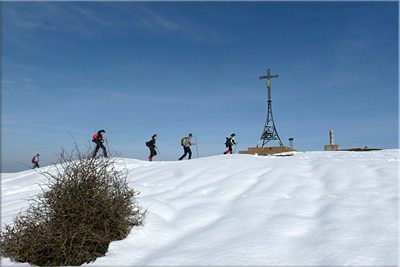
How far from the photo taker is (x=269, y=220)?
4727 mm

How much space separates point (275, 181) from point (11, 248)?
212 inches

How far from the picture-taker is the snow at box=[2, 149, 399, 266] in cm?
365

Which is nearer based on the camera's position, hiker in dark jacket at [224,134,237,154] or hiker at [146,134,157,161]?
hiker at [146,134,157,161]

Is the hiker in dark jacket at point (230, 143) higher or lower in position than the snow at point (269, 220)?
higher

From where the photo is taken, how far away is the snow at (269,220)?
3.65m

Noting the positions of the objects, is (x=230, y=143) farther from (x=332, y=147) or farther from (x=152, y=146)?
(x=332, y=147)

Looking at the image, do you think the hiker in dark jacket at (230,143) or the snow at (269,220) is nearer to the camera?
the snow at (269,220)

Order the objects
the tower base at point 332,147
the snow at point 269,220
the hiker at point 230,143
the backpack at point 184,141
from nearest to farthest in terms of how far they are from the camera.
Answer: the snow at point 269,220, the backpack at point 184,141, the hiker at point 230,143, the tower base at point 332,147

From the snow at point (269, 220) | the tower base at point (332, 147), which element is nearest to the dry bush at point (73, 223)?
the snow at point (269, 220)

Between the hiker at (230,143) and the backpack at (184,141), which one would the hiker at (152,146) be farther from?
the hiker at (230,143)

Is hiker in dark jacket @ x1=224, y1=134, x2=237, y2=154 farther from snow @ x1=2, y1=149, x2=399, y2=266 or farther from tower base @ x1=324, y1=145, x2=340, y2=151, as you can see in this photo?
tower base @ x1=324, y1=145, x2=340, y2=151

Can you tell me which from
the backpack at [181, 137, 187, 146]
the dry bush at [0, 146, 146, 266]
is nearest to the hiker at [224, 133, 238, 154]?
the backpack at [181, 137, 187, 146]

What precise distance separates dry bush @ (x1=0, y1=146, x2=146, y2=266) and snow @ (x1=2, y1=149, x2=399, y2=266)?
0.21 m

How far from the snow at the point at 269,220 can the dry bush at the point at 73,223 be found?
21 centimetres
